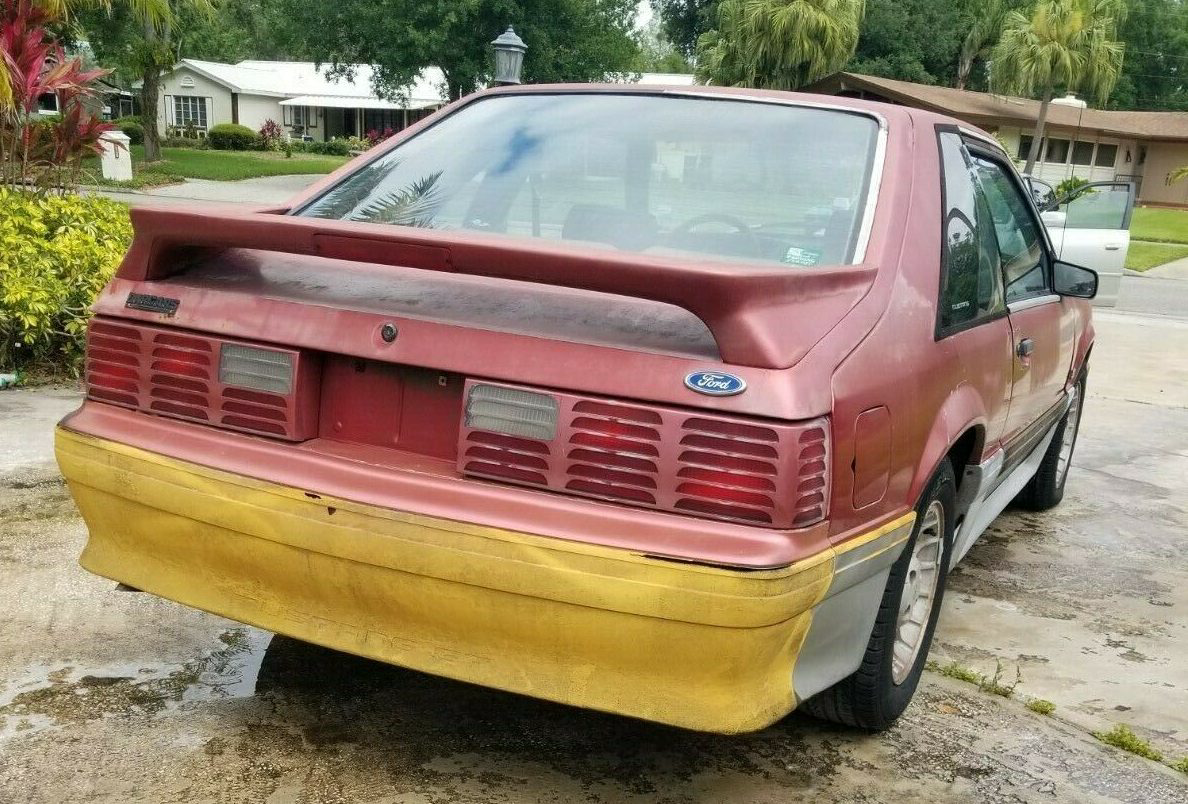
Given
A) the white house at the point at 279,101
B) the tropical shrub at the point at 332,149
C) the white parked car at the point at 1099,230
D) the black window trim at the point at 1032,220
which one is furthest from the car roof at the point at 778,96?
the white house at the point at 279,101

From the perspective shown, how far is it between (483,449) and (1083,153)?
160ft

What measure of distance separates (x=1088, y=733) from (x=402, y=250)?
2.29 meters

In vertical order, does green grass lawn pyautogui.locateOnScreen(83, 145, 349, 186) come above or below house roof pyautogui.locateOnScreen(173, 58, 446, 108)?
below

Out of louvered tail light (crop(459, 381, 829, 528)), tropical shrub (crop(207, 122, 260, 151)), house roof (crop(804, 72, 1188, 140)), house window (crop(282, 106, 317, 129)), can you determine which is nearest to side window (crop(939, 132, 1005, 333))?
louvered tail light (crop(459, 381, 829, 528))

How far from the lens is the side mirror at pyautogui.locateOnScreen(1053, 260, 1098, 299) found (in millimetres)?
4398

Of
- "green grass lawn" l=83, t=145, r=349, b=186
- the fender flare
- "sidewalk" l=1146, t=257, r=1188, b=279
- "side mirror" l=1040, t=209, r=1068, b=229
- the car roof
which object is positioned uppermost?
the car roof

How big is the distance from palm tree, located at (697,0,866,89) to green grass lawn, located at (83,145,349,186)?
13344 mm

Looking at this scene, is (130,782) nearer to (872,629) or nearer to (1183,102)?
(872,629)

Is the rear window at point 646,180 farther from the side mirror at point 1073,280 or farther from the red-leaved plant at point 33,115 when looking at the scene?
the red-leaved plant at point 33,115

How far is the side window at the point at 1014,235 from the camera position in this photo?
12.7 ft

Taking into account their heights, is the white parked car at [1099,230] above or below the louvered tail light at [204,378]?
below

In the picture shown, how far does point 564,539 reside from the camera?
2.32 metres

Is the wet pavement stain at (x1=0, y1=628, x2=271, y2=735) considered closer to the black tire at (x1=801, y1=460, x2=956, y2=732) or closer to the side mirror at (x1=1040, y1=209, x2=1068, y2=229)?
the black tire at (x1=801, y1=460, x2=956, y2=732)

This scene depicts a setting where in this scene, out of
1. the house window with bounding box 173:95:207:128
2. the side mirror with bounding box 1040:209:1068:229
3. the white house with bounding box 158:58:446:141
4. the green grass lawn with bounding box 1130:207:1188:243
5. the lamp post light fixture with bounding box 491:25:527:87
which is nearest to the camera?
the side mirror with bounding box 1040:209:1068:229
